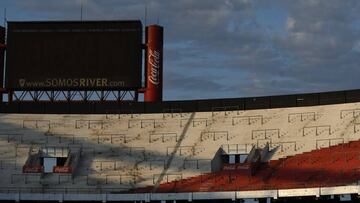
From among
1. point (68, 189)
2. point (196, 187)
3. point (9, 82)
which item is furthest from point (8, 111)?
point (196, 187)

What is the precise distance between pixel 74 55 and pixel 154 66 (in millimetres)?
8564

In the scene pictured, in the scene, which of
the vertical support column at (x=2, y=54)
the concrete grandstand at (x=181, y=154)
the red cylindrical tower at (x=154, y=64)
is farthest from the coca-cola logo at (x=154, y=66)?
the vertical support column at (x=2, y=54)

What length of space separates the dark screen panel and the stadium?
0.35 feet

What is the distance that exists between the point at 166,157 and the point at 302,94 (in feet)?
48.9

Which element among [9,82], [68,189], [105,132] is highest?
[9,82]

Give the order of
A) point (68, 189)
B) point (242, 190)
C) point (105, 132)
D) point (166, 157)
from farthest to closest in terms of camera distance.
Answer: point (105, 132), point (166, 157), point (68, 189), point (242, 190)

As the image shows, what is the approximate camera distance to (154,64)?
84.8 meters

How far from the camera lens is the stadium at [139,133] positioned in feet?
227

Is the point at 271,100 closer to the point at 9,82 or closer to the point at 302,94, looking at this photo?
the point at 302,94

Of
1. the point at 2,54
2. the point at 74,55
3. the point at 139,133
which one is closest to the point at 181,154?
the point at 139,133

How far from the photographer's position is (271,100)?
8119 centimetres

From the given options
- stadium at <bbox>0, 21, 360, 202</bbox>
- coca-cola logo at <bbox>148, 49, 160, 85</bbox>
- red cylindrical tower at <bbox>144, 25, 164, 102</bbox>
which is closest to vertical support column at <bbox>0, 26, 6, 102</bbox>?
stadium at <bbox>0, 21, 360, 202</bbox>

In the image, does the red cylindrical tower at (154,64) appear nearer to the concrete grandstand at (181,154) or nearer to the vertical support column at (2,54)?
the concrete grandstand at (181,154)

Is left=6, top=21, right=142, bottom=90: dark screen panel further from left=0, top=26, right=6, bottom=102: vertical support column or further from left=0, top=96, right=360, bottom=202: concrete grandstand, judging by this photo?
left=0, top=96, right=360, bottom=202: concrete grandstand
